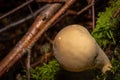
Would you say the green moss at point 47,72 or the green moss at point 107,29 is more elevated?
the green moss at point 107,29

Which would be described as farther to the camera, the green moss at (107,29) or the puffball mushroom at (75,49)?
the green moss at (107,29)

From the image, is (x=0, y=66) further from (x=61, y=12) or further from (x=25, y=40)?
(x=61, y=12)

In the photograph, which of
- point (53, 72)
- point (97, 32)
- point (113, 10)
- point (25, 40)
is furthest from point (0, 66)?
point (113, 10)

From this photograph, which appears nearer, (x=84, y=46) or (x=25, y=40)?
(x=84, y=46)

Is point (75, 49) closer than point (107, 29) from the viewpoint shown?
Yes

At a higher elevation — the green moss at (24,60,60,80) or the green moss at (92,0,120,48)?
the green moss at (92,0,120,48)

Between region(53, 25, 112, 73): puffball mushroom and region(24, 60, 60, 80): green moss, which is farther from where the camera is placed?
region(24, 60, 60, 80): green moss

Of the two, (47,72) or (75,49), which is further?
(47,72)

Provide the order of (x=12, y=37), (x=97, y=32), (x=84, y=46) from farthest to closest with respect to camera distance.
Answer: (x=12, y=37), (x=97, y=32), (x=84, y=46)

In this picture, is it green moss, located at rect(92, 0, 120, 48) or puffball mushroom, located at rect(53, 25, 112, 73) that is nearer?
puffball mushroom, located at rect(53, 25, 112, 73)

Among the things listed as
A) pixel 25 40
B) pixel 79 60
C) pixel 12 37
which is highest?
pixel 12 37

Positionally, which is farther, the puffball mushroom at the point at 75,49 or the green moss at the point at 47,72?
the green moss at the point at 47,72
